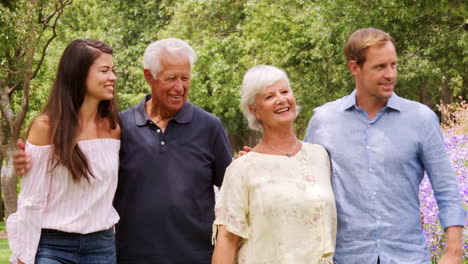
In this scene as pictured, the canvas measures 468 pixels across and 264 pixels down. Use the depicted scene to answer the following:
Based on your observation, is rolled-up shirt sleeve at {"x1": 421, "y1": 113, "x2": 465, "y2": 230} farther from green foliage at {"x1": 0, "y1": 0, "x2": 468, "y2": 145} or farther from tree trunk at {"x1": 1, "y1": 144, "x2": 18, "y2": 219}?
tree trunk at {"x1": 1, "y1": 144, "x2": 18, "y2": 219}

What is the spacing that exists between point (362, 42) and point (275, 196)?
1.01 m

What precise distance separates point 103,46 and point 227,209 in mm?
→ 1326

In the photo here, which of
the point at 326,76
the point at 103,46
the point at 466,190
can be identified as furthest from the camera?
the point at 326,76

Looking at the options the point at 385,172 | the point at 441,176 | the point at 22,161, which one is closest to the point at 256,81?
the point at 385,172

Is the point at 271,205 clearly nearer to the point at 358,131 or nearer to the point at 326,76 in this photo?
the point at 358,131

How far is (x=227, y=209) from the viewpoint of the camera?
13.0ft

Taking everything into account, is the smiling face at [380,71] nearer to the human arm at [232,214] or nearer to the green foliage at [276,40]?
the human arm at [232,214]

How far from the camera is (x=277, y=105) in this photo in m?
4.00

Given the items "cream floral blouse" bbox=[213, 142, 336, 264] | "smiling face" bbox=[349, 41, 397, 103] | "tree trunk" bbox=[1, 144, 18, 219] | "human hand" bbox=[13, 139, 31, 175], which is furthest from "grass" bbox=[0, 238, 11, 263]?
"smiling face" bbox=[349, 41, 397, 103]

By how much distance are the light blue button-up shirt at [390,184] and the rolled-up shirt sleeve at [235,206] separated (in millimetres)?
553

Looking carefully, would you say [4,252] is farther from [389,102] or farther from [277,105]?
[389,102]

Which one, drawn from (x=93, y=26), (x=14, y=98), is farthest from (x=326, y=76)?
(x=93, y=26)

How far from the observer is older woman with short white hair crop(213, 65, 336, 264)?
3859 mm

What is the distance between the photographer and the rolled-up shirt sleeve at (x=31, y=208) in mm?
4164
